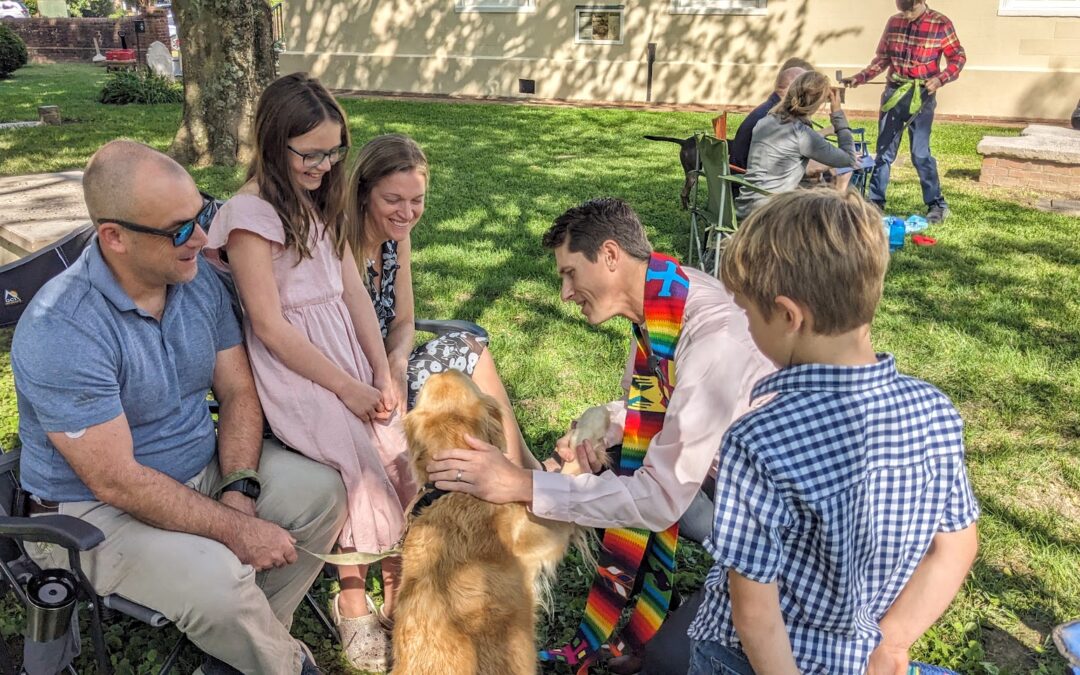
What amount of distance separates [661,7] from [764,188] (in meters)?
12.0

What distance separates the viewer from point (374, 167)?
3398mm

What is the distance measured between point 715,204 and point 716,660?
5271 mm

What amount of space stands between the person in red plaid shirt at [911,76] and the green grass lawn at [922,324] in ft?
1.97

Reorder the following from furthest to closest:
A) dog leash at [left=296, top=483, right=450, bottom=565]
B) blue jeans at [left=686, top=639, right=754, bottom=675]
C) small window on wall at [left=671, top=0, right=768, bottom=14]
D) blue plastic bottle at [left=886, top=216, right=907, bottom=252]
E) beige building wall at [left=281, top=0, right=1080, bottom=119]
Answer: small window on wall at [left=671, top=0, right=768, bottom=14], beige building wall at [left=281, top=0, right=1080, bottom=119], blue plastic bottle at [left=886, top=216, right=907, bottom=252], dog leash at [left=296, top=483, right=450, bottom=565], blue jeans at [left=686, top=639, right=754, bottom=675]

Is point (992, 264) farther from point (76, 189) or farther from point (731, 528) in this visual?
point (76, 189)

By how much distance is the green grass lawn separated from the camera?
329cm

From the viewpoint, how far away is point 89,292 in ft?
7.88

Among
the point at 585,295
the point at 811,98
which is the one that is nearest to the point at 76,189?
the point at 585,295

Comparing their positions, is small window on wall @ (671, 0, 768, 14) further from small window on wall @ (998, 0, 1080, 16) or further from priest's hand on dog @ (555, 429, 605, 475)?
priest's hand on dog @ (555, 429, 605, 475)

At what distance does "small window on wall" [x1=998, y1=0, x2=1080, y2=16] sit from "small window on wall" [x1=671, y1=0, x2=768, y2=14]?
4366 millimetres

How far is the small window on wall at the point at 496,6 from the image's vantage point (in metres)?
18.3

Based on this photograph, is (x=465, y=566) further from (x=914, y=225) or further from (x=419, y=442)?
(x=914, y=225)

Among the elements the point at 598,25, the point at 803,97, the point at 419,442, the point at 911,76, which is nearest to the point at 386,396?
the point at 419,442

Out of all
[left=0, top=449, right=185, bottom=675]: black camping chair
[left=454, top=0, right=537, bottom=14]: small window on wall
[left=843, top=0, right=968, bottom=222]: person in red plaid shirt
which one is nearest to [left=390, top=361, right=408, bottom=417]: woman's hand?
[left=0, top=449, right=185, bottom=675]: black camping chair
